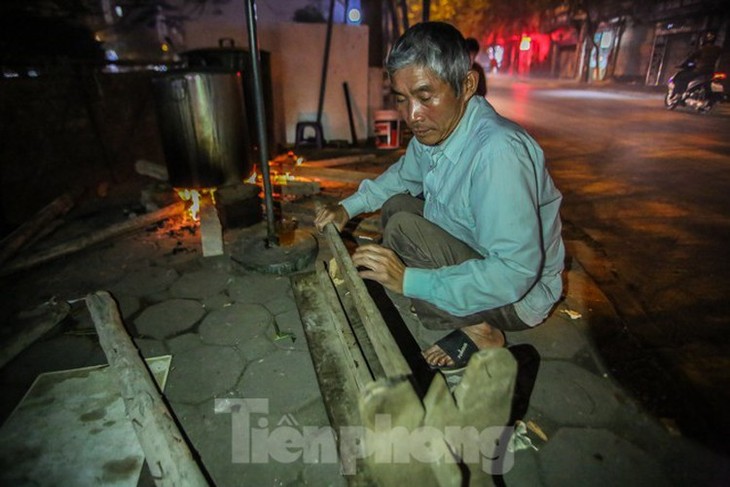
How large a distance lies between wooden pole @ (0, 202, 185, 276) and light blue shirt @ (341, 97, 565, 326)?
11.7 feet

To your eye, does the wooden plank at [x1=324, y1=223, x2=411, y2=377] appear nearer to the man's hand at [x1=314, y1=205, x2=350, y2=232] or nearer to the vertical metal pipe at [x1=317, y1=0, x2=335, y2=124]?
the man's hand at [x1=314, y1=205, x2=350, y2=232]

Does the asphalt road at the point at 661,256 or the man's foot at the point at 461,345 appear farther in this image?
the man's foot at the point at 461,345

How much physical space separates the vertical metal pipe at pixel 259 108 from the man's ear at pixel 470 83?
172 cm

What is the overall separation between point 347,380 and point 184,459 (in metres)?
0.88

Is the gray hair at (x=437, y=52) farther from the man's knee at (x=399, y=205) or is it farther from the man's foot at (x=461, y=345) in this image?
the man's foot at (x=461, y=345)

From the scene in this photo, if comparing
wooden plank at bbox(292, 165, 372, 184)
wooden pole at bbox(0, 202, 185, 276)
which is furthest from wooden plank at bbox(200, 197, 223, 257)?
wooden plank at bbox(292, 165, 372, 184)

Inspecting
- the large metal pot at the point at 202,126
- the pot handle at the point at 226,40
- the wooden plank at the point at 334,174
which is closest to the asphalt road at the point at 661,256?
the wooden plank at the point at 334,174

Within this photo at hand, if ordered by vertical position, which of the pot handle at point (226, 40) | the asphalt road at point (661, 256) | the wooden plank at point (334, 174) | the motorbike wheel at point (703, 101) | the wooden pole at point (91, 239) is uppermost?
the pot handle at point (226, 40)

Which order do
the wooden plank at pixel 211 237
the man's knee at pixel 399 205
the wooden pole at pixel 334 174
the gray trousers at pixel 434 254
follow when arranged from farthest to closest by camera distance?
the wooden pole at pixel 334 174, the wooden plank at pixel 211 237, the man's knee at pixel 399 205, the gray trousers at pixel 434 254

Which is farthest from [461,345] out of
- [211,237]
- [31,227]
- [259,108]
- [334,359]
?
[31,227]

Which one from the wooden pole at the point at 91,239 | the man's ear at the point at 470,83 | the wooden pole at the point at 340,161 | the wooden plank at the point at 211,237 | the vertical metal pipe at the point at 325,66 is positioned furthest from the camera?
the vertical metal pipe at the point at 325,66

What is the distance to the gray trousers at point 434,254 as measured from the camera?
220 cm

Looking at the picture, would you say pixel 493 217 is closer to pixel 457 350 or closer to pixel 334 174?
pixel 457 350

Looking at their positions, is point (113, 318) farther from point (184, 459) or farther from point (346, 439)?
point (346, 439)
